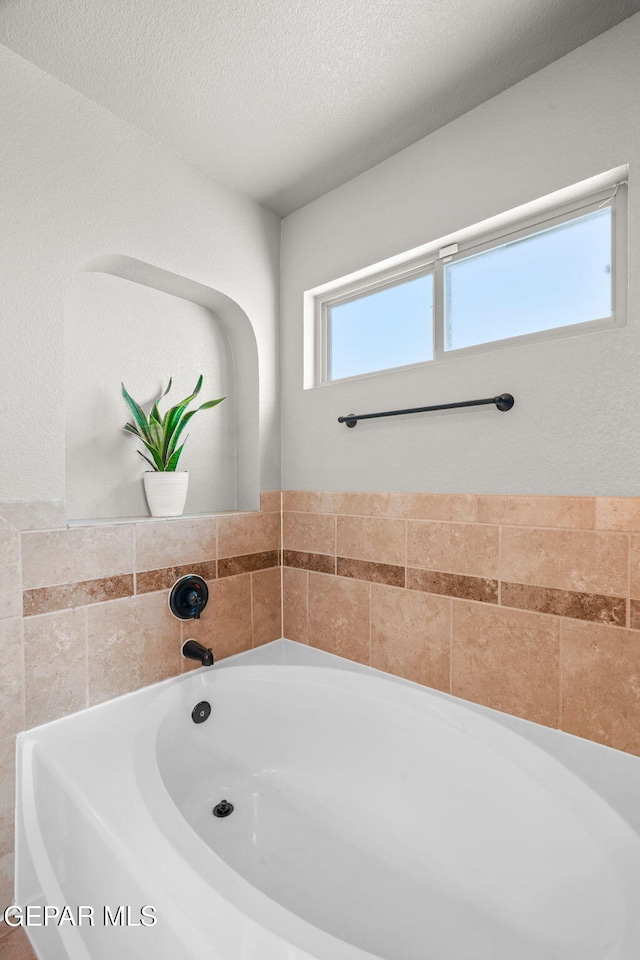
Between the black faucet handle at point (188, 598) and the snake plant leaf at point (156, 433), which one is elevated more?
the snake plant leaf at point (156, 433)

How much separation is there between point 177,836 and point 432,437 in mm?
1313

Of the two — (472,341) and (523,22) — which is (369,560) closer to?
(472,341)

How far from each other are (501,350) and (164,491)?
1287 millimetres

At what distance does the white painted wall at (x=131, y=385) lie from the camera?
5.74ft

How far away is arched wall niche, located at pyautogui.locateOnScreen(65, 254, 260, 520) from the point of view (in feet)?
5.75

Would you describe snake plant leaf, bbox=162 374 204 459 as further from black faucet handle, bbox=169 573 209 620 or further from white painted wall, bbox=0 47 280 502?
black faucet handle, bbox=169 573 209 620

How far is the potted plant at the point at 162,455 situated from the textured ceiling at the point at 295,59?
3.10 ft

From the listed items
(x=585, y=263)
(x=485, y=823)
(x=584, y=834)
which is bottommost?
(x=485, y=823)

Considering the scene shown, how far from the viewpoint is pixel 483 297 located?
1.67 metres

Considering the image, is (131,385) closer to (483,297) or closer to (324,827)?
(483,297)

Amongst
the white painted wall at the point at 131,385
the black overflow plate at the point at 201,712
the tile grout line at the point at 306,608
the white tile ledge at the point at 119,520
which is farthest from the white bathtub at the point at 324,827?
the white painted wall at the point at 131,385

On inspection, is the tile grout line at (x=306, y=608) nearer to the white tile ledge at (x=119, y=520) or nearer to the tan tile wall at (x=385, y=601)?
the tan tile wall at (x=385, y=601)


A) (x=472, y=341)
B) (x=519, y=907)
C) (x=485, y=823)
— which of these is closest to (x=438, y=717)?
(x=485, y=823)

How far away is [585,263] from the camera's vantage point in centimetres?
145
